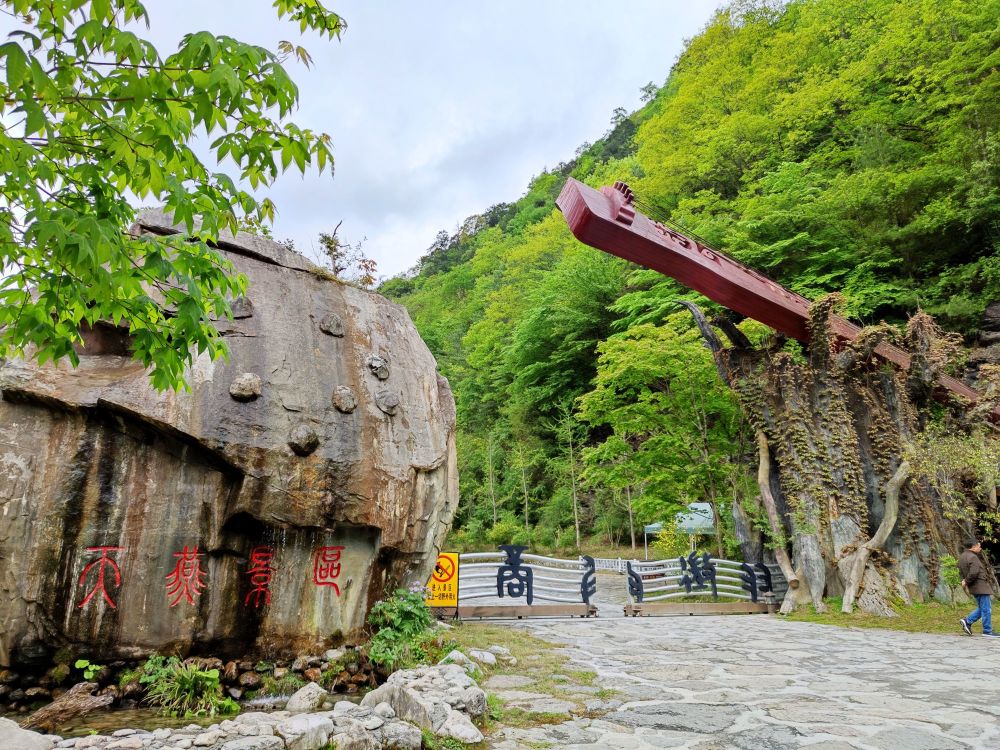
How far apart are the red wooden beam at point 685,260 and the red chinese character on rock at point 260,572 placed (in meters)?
6.24

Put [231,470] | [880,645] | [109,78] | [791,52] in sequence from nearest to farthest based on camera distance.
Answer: [109,78]
[231,470]
[880,645]
[791,52]

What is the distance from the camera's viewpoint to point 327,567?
18.5 ft

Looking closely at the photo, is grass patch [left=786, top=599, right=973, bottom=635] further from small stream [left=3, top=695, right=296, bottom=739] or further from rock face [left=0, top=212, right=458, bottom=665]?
small stream [left=3, top=695, right=296, bottom=739]

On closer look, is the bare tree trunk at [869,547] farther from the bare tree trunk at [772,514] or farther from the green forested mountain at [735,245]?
the green forested mountain at [735,245]

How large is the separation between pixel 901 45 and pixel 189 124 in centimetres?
1890

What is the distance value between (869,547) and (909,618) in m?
1.08

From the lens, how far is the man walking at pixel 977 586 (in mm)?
7230

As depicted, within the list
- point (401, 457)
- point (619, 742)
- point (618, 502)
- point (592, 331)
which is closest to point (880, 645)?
point (619, 742)

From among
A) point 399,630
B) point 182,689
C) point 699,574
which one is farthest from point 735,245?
point 182,689

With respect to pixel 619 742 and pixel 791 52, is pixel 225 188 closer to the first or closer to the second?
pixel 619 742

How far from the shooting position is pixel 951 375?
11.6 meters

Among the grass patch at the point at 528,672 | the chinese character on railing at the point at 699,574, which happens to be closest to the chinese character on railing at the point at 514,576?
the grass patch at the point at 528,672

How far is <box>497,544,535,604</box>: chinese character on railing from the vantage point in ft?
33.2

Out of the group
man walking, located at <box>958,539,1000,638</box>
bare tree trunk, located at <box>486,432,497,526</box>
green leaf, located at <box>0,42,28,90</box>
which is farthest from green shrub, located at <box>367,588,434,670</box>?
bare tree trunk, located at <box>486,432,497,526</box>
